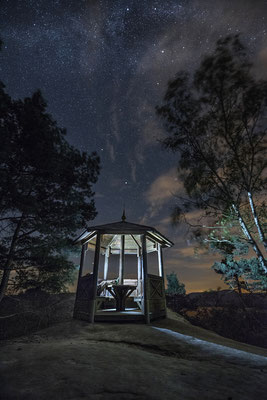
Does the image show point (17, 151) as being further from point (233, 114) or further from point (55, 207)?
point (233, 114)

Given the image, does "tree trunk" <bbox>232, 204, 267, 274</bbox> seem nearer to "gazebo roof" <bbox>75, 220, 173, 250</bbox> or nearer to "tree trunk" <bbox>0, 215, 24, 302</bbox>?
"gazebo roof" <bbox>75, 220, 173, 250</bbox>

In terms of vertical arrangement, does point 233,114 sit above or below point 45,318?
above

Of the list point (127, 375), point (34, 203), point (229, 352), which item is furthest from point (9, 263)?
point (229, 352)

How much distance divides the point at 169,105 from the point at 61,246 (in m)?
9.19

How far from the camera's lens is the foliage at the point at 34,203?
277 inches

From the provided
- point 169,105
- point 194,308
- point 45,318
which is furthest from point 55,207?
point 194,308

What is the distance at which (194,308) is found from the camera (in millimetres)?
13695

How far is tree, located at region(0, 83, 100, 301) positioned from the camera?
23.1ft

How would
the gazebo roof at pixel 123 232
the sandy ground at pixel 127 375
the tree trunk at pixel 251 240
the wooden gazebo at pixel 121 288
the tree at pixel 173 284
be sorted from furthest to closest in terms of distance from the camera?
1. the tree at pixel 173 284
2. the gazebo roof at pixel 123 232
3. the wooden gazebo at pixel 121 288
4. the tree trunk at pixel 251 240
5. the sandy ground at pixel 127 375

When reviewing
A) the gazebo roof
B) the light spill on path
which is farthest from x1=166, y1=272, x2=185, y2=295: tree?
the light spill on path

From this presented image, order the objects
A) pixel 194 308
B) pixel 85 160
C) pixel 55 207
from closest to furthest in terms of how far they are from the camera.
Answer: pixel 55 207 < pixel 85 160 < pixel 194 308

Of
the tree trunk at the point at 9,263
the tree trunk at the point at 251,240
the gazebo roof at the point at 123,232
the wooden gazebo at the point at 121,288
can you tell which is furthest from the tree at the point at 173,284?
the tree trunk at the point at 9,263

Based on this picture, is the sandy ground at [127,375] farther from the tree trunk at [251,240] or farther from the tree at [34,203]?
the tree at [34,203]

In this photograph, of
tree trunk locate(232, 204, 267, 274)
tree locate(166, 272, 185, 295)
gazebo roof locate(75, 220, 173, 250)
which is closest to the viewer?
tree trunk locate(232, 204, 267, 274)
